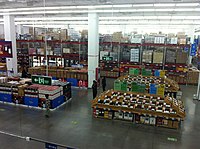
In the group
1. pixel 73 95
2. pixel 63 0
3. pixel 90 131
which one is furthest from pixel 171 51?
pixel 90 131

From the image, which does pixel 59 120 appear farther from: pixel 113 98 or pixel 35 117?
pixel 113 98

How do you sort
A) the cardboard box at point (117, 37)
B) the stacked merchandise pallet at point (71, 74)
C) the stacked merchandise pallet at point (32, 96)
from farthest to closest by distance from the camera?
the cardboard box at point (117, 37)
the stacked merchandise pallet at point (71, 74)
the stacked merchandise pallet at point (32, 96)

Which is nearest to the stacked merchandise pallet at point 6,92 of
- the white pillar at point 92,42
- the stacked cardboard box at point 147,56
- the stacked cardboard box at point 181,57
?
the white pillar at point 92,42

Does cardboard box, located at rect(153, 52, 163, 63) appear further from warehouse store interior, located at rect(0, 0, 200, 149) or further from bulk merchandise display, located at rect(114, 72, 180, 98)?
bulk merchandise display, located at rect(114, 72, 180, 98)

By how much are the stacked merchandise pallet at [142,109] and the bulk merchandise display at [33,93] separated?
2.70 meters

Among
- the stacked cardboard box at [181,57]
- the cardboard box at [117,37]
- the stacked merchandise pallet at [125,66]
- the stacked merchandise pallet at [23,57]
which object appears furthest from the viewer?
the stacked merchandise pallet at [23,57]

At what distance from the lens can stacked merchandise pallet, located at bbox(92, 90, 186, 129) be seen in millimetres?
9047

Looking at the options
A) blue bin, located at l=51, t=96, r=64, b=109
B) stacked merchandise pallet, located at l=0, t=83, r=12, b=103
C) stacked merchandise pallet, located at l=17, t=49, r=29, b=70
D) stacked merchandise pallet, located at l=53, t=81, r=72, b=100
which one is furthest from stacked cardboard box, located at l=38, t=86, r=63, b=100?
stacked merchandise pallet, located at l=17, t=49, r=29, b=70

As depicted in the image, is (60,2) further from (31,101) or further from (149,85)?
(149,85)

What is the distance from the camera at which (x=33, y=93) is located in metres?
11.5

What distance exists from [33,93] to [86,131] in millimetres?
4600

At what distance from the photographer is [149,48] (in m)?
20.6

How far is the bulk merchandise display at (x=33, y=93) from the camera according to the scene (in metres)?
11.2

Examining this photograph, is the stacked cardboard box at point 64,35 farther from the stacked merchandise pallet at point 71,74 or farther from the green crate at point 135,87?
the green crate at point 135,87
